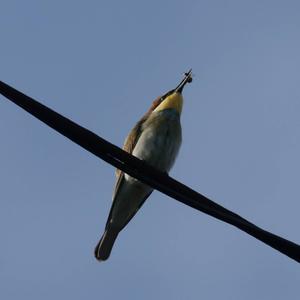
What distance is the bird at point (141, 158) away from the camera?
6.44 metres

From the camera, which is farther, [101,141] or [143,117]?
[143,117]

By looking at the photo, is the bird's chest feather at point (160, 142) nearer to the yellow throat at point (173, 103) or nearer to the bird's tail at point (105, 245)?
the yellow throat at point (173, 103)

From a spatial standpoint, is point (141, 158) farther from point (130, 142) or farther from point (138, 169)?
point (138, 169)

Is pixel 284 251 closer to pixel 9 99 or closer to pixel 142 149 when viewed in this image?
pixel 9 99

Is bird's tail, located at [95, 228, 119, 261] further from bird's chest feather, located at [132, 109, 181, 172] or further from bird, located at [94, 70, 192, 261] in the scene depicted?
bird's chest feather, located at [132, 109, 181, 172]

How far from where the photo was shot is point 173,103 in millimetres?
7238

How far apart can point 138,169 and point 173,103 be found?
399 cm

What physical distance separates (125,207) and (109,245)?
1.31 ft

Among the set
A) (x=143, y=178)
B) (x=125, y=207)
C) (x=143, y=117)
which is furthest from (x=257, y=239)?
(x=143, y=117)

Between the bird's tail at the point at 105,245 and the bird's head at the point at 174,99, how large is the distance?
1.31 m

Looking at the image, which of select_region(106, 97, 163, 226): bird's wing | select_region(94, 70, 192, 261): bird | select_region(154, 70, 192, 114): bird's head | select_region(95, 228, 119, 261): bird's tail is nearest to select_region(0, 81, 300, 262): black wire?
select_region(94, 70, 192, 261): bird

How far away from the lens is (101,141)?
3.11 m

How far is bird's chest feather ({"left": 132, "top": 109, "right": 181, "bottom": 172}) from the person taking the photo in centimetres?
646

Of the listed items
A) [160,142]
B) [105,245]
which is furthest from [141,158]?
[105,245]
